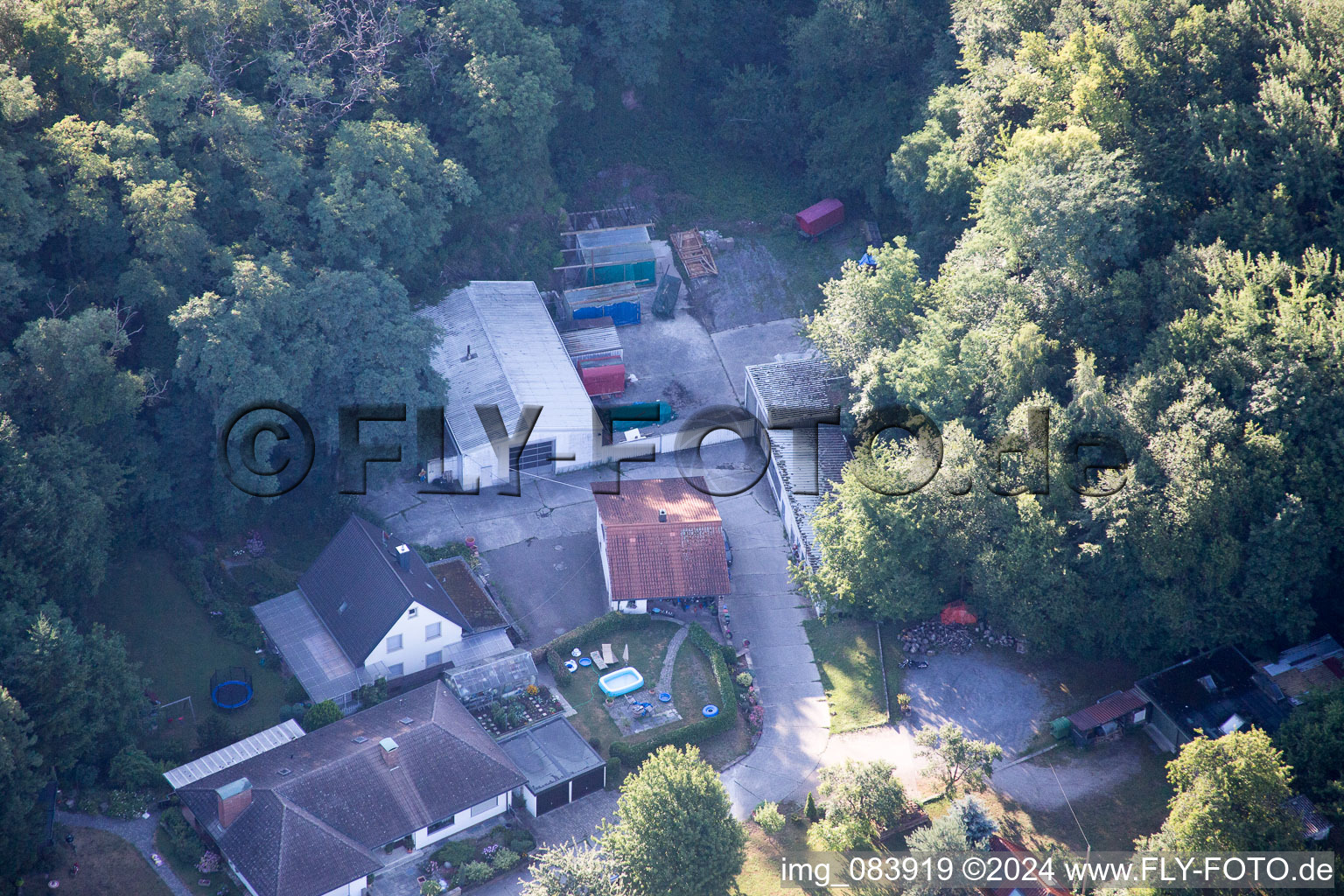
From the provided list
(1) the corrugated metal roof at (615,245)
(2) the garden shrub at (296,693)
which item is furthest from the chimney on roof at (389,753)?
(1) the corrugated metal roof at (615,245)

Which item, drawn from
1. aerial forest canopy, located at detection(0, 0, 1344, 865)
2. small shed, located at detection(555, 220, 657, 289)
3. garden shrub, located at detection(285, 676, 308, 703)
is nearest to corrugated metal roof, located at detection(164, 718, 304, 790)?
garden shrub, located at detection(285, 676, 308, 703)

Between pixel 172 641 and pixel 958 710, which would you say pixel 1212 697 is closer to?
pixel 958 710

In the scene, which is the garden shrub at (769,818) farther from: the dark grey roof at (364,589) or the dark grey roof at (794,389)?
the dark grey roof at (794,389)

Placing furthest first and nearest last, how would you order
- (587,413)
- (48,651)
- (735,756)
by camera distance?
(587,413), (735,756), (48,651)

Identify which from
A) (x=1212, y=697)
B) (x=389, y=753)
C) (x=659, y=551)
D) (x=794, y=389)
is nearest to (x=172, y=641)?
(x=389, y=753)

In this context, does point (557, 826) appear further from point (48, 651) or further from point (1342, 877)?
point (1342, 877)

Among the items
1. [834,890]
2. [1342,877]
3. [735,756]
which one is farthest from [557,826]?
[1342,877]

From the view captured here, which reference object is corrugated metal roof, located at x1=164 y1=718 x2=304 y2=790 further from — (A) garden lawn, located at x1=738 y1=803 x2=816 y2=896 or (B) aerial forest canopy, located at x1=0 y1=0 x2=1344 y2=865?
(A) garden lawn, located at x1=738 y1=803 x2=816 y2=896
